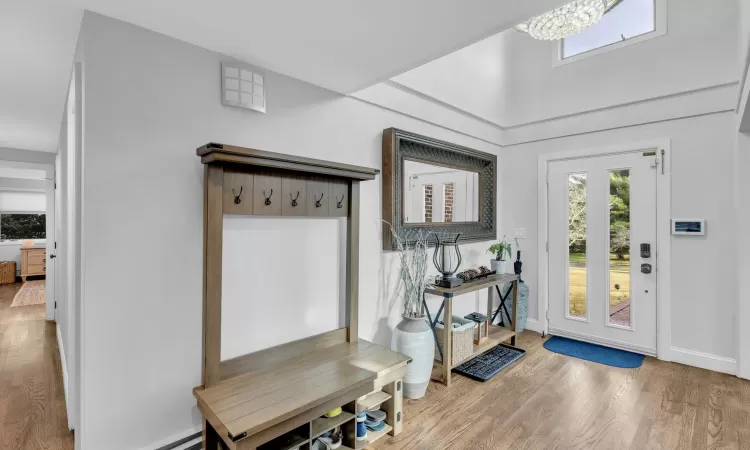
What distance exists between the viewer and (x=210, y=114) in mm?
1836

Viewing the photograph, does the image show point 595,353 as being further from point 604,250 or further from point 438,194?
point 438,194

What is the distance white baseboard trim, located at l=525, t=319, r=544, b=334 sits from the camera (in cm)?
395

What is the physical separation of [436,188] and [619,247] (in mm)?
1902

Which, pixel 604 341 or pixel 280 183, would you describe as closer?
pixel 280 183

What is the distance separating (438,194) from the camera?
10.8 feet

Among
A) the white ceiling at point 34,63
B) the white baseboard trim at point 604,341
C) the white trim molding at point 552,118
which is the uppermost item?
the white trim molding at point 552,118

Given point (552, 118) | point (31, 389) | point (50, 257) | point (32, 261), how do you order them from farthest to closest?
point (32, 261), point (50, 257), point (552, 118), point (31, 389)

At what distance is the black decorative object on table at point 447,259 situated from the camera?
2.94 meters

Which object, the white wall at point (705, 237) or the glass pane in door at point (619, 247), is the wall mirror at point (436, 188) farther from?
the white wall at point (705, 237)

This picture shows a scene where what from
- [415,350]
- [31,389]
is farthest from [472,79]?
[31,389]

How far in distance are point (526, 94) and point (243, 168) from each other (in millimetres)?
3514

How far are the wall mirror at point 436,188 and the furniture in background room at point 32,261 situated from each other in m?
8.61

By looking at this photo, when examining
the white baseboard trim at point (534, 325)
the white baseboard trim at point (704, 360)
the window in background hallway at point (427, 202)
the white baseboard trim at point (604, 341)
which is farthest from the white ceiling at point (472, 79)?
the white baseboard trim at point (704, 360)

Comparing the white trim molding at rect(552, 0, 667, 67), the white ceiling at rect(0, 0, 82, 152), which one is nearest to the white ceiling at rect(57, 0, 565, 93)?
the white ceiling at rect(0, 0, 82, 152)
